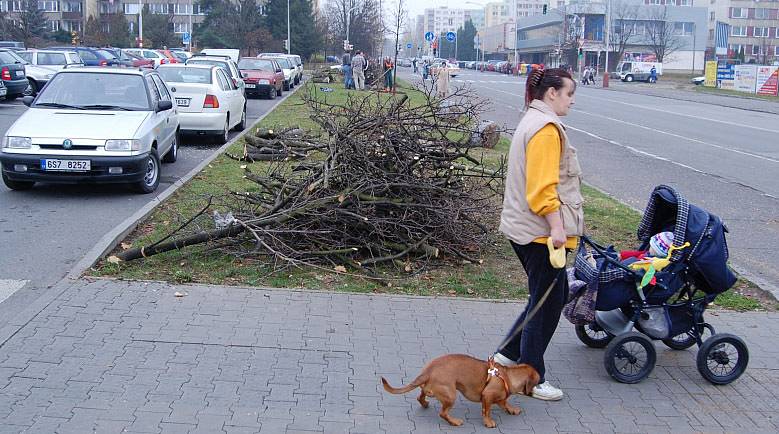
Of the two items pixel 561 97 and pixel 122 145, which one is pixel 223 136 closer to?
pixel 122 145

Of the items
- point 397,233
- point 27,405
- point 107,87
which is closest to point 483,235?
point 397,233

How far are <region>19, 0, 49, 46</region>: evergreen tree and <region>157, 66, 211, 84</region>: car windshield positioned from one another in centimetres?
5418

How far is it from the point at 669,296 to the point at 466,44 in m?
160

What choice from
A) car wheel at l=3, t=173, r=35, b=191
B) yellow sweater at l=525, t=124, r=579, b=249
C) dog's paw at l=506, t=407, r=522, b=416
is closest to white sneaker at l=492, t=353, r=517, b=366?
dog's paw at l=506, t=407, r=522, b=416

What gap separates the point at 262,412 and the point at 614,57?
328ft

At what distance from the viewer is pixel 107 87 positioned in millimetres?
11750

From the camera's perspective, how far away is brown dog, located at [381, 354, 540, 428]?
4.50 m

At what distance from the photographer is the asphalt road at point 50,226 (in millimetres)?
7070

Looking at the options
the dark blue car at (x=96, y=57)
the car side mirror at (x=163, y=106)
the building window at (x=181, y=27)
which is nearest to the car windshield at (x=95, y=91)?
the car side mirror at (x=163, y=106)

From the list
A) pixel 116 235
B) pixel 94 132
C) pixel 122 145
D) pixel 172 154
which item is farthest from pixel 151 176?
pixel 116 235

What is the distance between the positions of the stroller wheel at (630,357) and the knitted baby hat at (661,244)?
0.54 meters

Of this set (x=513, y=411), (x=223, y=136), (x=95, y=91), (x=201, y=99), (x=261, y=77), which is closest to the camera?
(x=513, y=411)

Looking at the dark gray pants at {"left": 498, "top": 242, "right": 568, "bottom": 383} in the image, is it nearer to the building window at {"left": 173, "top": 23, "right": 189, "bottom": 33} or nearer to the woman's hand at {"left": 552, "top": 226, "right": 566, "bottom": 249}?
the woman's hand at {"left": 552, "top": 226, "right": 566, "bottom": 249}

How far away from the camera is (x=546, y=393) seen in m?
4.93
